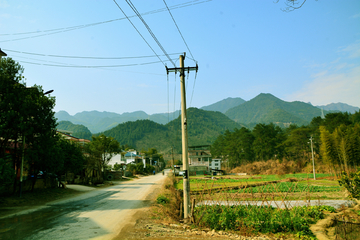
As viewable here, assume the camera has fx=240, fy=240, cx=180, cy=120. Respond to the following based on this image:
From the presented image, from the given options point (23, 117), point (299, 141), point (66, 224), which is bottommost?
point (66, 224)

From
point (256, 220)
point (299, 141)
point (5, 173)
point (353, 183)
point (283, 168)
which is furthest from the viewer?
point (299, 141)

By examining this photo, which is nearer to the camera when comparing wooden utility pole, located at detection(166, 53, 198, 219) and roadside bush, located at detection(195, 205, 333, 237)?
roadside bush, located at detection(195, 205, 333, 237)

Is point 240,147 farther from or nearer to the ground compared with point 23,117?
nearer to the ground

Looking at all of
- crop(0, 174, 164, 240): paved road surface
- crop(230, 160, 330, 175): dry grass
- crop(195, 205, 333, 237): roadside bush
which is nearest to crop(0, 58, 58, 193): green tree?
crop(0, 174, 164, 240): paved road surface

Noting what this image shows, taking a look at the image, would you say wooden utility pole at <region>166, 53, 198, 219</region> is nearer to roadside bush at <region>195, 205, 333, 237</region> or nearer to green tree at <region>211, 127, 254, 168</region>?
roadside bush at <region>195, 205, 333, 237</region>

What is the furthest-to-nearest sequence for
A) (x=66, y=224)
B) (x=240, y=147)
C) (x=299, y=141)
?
(x=240, y=147)
(x=299, y=141)
(x=66, y=224)

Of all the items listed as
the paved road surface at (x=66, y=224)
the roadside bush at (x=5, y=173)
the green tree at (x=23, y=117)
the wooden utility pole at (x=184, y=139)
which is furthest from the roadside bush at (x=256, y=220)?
the green tree at (x=23, y=117)

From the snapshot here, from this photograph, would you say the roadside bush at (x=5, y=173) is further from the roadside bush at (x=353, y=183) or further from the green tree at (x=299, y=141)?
the green tree at (x=299, y=141)

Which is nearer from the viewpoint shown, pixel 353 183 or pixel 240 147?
pixel 353 183

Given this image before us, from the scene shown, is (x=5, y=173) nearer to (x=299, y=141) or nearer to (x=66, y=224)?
(x=66, y=224)

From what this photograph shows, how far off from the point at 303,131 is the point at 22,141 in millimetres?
76932

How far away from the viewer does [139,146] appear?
18938cm

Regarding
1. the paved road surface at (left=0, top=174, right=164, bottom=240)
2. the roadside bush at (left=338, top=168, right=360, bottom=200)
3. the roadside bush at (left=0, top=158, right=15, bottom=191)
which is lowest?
the paved road surface at (left=0, top=174, right=164, bottom=240)

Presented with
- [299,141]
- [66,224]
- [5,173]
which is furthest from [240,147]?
[66,224]
